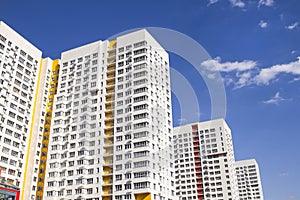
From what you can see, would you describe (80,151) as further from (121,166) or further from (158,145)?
(158,145)

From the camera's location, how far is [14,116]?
55.8 meters

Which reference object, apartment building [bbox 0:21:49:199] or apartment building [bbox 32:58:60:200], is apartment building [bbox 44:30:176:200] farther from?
apartment building [bbox 0:21:49:199]

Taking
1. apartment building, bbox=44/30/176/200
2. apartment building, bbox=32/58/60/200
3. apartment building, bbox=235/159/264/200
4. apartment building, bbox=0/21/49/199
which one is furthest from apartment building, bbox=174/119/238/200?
apartment building, bbox=0/21/49/199

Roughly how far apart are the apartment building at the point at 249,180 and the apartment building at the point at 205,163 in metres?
34.1

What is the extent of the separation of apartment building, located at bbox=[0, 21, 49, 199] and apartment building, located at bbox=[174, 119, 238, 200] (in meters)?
51.5

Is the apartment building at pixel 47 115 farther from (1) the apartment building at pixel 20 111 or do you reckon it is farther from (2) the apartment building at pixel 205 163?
(2) the apartment building at pixel 205 163

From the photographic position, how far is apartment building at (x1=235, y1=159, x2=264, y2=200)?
404 ft

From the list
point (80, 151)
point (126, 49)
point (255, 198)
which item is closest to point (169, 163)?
point (80, 151)

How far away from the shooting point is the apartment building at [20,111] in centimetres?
5272

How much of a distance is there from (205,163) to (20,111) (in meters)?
59.9

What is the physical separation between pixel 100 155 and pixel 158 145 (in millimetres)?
10541

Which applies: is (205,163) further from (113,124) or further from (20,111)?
(20,111)

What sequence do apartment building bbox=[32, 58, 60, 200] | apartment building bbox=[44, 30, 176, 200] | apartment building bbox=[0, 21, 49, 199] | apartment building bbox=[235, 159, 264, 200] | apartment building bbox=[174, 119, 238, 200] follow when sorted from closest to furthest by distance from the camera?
apartment building bbox=[44, 30, 176, 200]
apartment building bbox=[0, 21, 49, 199]
apartment building bbox=[32, 58, 60, 200]
apartment building bbox=[174, 119, 238, 200]
apartment building bbox=[235, 159, 264, 200]

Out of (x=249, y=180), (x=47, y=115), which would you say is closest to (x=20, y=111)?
(x=47, y=115)
